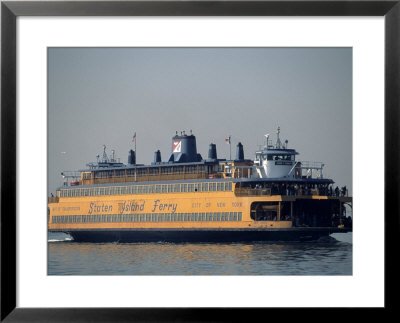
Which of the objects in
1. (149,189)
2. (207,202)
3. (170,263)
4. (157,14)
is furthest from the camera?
(149,189)

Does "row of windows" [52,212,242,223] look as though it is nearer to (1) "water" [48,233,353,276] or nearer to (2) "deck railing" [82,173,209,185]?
(2) "deck railing" [82,173,209,185]

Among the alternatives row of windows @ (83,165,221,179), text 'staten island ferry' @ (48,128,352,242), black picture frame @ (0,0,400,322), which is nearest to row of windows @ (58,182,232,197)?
text 'staten island ferry' @ (48,128,352,242)

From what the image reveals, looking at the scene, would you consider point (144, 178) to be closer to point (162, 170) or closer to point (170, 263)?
point (162, 170)

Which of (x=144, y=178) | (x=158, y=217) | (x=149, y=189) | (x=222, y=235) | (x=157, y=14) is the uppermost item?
(x=157, y=14)

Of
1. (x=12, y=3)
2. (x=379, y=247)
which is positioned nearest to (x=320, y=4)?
(x=379, y=247)

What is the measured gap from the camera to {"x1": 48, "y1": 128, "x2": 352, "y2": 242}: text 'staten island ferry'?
2569 cm

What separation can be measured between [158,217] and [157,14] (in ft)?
60.0

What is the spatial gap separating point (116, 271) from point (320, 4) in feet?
14.2

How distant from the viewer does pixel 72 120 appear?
1184cm

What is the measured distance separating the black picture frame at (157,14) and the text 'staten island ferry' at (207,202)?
13.9 m

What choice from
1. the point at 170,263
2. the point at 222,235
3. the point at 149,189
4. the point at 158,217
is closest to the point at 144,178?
the point at 149,189

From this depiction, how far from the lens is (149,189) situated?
29109 millimetres

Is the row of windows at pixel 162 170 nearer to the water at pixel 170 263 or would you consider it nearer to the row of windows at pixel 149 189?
the row of windows at pixel 149 189

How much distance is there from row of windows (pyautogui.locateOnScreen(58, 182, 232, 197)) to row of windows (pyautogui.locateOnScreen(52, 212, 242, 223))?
3.06 feet
